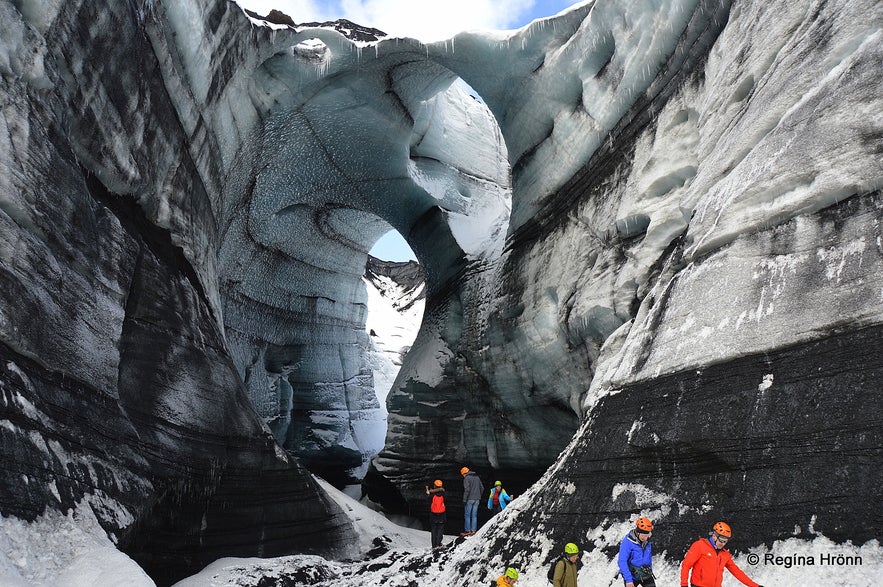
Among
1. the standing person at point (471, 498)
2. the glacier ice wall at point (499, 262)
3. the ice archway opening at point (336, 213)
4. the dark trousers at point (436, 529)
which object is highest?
the ice archway opening at point (336, 213)

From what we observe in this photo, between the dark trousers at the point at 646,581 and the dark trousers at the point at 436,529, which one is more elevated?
the dark trousers at the point at 436,529

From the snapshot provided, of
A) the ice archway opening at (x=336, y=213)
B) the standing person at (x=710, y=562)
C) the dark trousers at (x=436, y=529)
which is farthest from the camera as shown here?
the ice archway opening at (x=336, y=213)

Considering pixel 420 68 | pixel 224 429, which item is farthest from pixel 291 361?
pixel 224 429

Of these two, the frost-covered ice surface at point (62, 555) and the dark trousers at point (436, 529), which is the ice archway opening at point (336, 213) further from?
the frost-covered ice surface at point (62, 555)

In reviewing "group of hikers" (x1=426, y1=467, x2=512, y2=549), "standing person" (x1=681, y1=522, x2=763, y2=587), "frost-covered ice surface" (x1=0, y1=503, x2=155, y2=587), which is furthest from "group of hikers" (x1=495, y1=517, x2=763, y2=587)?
"group of hikers" (x1=426, y1=467, x2=512, y2=549)

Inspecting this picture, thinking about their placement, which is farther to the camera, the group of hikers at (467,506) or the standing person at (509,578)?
the group of hikers at (467,506)

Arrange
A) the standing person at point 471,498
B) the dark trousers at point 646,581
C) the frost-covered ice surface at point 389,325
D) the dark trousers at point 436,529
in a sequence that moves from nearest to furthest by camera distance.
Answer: the dark trousers at point 646,581 → the dark trousers at point 436,529 → the standing person at point 471,498 → the frost-covered ice surface at point 389,325

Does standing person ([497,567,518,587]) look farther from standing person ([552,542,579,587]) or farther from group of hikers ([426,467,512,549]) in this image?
group of hikers ([426,467,512,549])

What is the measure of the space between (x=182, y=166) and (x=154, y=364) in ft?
10.3

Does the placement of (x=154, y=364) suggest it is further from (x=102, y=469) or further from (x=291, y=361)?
(x=291, y=361)

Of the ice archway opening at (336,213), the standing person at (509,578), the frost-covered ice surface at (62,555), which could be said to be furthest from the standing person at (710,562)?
the ice archway opening at (336,213)

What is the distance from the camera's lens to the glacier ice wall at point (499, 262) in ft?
13.7

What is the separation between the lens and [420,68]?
13.4 m

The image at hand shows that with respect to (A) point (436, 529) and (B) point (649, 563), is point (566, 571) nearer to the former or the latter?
(B) point (649, 563)
